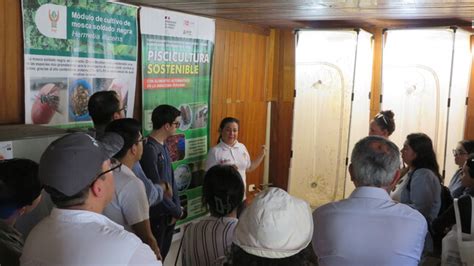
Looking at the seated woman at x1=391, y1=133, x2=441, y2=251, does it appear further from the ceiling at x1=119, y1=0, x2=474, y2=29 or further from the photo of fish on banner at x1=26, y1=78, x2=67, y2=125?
the photo of fish on banner at x1=26, y1=78, x2=67, y2=125

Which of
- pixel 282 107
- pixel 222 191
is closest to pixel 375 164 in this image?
pixel 222 191

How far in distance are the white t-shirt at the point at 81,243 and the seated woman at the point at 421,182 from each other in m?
2.08

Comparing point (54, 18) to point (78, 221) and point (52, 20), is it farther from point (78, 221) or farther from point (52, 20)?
point (78, 221)

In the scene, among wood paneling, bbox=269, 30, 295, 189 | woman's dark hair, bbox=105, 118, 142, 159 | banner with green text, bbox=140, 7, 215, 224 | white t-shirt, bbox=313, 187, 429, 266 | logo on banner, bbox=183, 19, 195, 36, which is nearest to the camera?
white t-shirt, bbox=313, 187, 429, 266

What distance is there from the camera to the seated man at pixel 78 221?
1.36m

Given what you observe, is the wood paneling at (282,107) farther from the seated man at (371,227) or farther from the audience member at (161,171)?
the seated man at (371,227)

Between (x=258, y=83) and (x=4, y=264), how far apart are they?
481 centimetres

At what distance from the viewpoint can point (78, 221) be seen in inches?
55.7

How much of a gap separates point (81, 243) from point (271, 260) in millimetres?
530

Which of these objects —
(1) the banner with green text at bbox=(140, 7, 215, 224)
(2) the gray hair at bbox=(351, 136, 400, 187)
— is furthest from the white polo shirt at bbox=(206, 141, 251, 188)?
(2) the gray hair at bbox=(351, 136, 400, 187)

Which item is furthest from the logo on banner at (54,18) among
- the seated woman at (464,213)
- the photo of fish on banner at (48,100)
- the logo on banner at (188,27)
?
the seated woman at (464,213)

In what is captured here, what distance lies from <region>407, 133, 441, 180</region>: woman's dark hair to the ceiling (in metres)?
1.22

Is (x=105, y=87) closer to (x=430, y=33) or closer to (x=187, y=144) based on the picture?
(x=187, y=144)

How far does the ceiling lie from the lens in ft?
13.1
